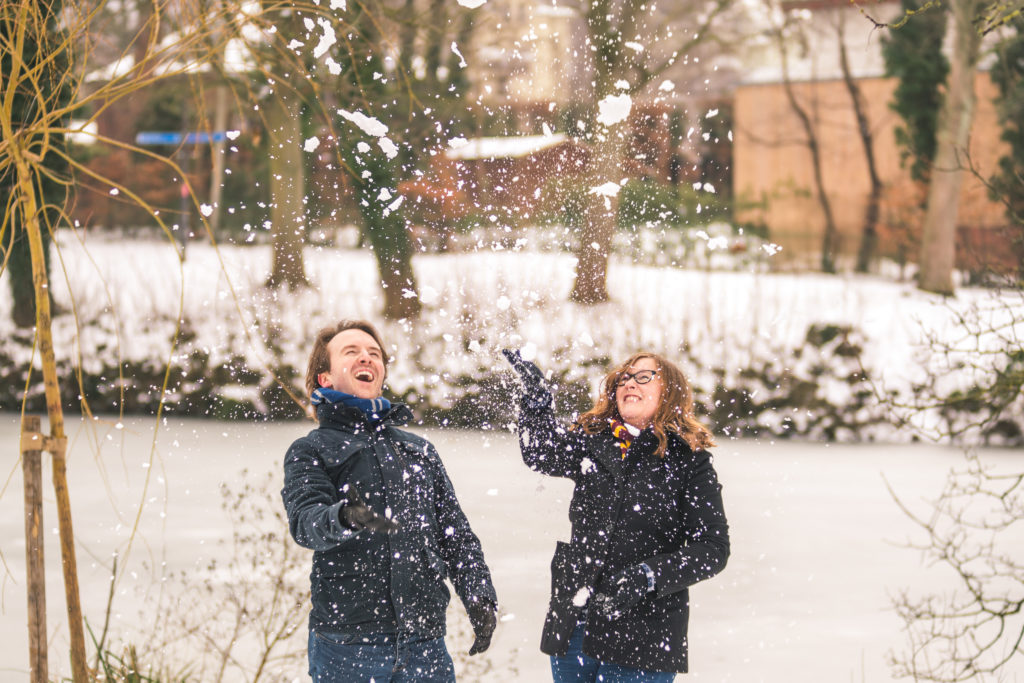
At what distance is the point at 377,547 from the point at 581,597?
0.49 metres

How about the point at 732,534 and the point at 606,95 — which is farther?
the point at 606,95

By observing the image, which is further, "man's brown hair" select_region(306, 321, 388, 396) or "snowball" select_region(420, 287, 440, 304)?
"snowball" select_region(420, 287, 440, 304)

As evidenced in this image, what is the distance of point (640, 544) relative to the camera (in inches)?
95.6

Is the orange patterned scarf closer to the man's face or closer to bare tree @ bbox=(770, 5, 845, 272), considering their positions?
the man's face

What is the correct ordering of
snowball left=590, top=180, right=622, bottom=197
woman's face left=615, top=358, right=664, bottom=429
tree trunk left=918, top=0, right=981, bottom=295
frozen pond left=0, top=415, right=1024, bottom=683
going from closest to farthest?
woman's face left=615, top=358, right=664, bottom=429, frozen pond left=0, top=415, right=1024, bottom=683, snowball left=590, top=180, right=622, bottom=197, tree trunk left=918, top=0, right=981, bottom=295

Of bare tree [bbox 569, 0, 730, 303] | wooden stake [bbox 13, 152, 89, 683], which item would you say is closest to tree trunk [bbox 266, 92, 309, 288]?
bare tree [bbox 569, 0, 730, 303]

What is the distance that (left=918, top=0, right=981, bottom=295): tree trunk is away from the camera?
9953mm

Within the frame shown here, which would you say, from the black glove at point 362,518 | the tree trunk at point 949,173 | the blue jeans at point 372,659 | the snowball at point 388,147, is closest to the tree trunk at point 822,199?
the tree trunk at point 949,173

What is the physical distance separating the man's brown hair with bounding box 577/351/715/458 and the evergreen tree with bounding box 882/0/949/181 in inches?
346

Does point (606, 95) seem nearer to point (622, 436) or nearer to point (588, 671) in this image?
point (622, 436)

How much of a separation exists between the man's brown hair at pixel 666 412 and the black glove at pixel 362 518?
663 millimetres

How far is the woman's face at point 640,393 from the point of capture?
2525 millimetres

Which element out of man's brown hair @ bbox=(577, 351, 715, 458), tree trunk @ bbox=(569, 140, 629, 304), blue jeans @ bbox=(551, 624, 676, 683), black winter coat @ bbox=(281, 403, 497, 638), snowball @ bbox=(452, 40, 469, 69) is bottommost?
blue jeans @ bbox=(551, 624, 676, 683)

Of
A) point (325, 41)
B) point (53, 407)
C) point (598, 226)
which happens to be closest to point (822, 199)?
point (598, 226)
